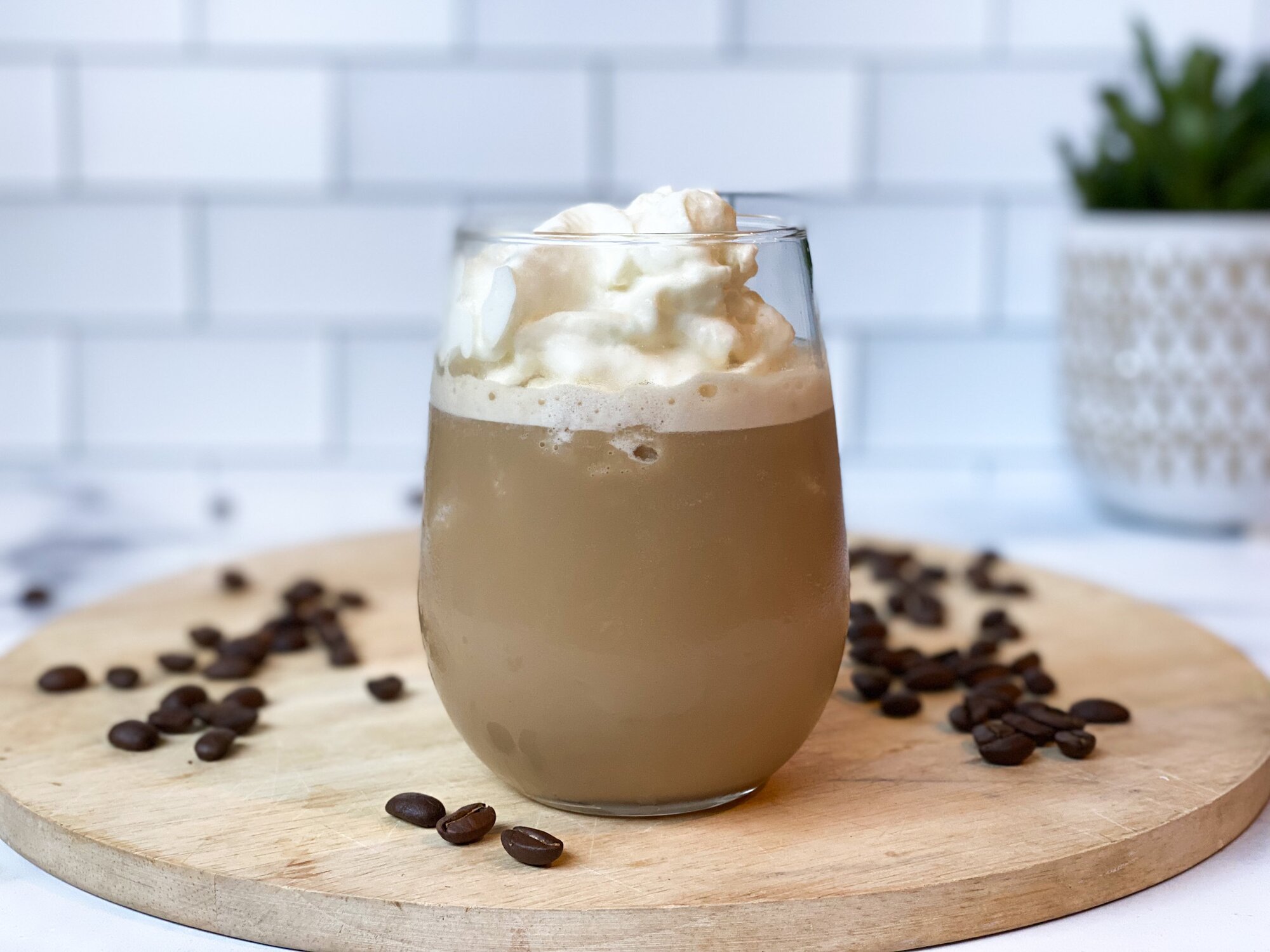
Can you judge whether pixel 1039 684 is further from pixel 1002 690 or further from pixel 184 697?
pixel 184 697

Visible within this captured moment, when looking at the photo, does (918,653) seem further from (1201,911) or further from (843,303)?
(843,303)

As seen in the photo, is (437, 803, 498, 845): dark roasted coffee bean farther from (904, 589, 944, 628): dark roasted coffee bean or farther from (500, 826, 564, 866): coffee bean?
(904, 589, 944, 628): dark roasted coffee bean

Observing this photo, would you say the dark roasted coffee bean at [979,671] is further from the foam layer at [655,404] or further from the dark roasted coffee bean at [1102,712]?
the foam layer at [655,404]

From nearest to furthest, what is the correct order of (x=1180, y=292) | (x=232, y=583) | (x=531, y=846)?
(x=531, y=846) → (x=232, y=583) → (x=1180, y=292)

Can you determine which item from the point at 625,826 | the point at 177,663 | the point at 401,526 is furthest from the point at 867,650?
the point at 401,526

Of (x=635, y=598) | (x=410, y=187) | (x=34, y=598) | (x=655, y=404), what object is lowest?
(x=34, y=598)

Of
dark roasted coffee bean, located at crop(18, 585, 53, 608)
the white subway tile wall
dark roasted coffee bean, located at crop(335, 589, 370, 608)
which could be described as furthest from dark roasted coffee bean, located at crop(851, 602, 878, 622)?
dark roasted coffee bean, located at crop(18, 585, 53, 608)

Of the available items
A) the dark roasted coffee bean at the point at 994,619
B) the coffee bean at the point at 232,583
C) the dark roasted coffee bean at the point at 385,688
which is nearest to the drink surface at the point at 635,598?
the dark roasted coffee bean at the point at 385,688
